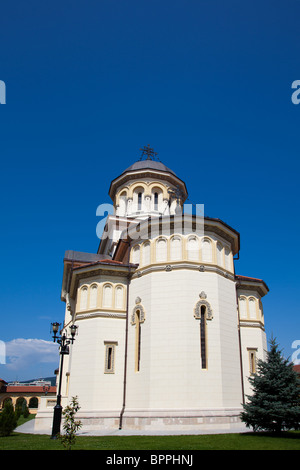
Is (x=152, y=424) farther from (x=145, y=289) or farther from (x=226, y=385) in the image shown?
(x=145, y=289)

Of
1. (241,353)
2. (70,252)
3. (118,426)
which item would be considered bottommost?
(118,426)

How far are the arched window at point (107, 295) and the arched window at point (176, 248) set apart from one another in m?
3.63

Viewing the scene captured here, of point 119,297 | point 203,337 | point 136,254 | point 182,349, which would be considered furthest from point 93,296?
point 203,337

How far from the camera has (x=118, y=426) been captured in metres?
15.1

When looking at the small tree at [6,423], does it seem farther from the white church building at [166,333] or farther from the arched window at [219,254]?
the arched window at [219,254]

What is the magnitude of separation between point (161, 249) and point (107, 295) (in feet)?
11.6

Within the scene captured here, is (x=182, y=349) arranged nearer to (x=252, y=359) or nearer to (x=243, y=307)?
(x=252, y=359)

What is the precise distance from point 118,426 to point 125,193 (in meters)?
15.8

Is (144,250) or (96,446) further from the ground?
(144,250)

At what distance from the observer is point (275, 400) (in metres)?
12.6

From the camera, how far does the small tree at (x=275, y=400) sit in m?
12.2

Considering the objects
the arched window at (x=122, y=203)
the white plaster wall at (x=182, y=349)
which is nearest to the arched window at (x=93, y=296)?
the white plaster wall at (x=182, y=349)

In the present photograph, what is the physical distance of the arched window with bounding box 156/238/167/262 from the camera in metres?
16.7
